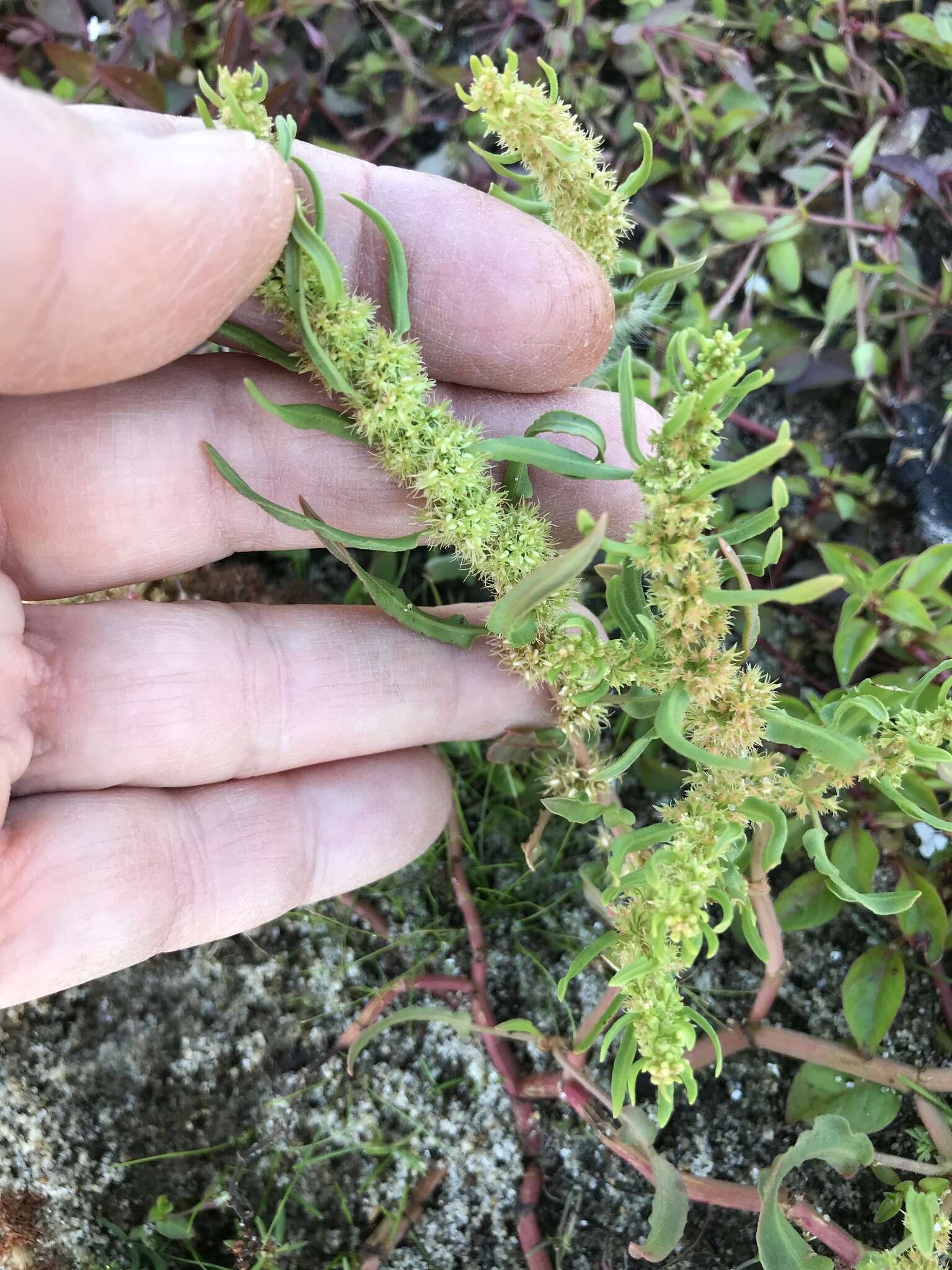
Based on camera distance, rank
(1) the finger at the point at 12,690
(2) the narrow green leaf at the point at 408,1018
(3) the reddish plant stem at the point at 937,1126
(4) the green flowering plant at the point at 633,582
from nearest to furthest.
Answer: (4) the green flowering plant at the point at 633,582 → (1) the finger at the point at 12,690 → (3) the reddish plant stem at the point at 937,1126 → (2) the narrow green leaf at the point at 408,1018

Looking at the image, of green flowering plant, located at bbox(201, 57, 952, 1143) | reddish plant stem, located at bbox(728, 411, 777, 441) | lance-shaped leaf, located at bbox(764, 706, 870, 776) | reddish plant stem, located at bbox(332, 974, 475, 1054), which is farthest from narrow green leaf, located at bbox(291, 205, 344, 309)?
reddish plant stem, located at bbox(332, 974, 475, 1054)

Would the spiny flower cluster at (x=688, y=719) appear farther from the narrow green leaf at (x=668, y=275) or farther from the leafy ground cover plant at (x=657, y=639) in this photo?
the narrow green leaf at (x=668, y=275)

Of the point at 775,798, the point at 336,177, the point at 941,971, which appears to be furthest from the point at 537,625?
the point at 941,971

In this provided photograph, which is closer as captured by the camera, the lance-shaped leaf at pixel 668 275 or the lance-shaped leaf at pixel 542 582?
the lance-shaped leaf at pixel 542 582

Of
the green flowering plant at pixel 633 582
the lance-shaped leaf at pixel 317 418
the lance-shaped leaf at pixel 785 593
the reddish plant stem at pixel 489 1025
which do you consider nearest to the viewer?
the lance-shaped leaf at pixel 785 593

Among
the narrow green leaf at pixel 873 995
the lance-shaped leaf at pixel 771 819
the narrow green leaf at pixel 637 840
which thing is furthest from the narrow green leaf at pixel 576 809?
the narrow green leaf at pixel 873 995

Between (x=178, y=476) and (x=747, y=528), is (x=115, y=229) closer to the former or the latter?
(x=178, y=476)

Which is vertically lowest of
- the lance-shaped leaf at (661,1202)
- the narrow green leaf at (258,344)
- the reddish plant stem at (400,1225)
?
the reddish plant stem at (400,1225)

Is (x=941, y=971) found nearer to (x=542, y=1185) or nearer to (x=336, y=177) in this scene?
(x=542, y=1185)
